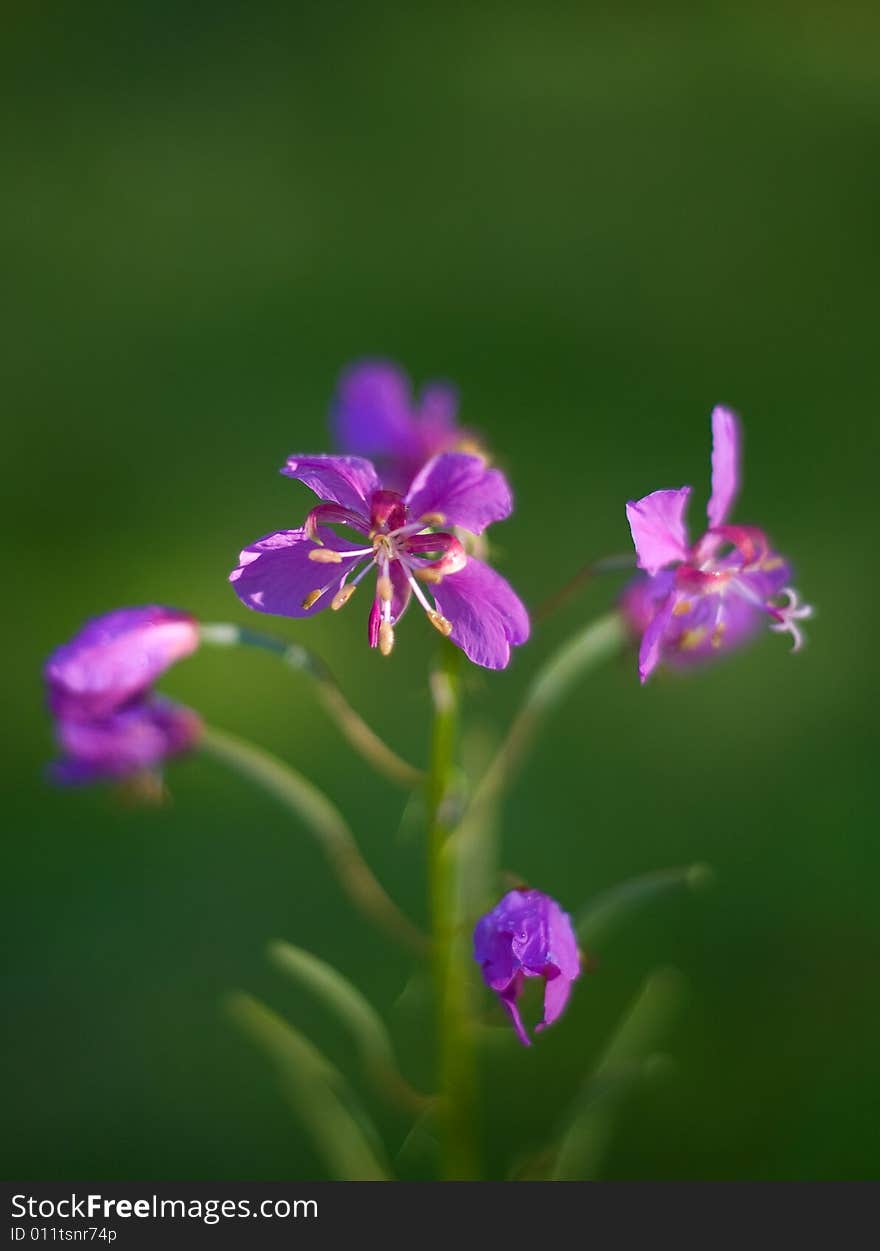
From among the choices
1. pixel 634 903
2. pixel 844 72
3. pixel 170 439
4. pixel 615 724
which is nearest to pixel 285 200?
pixel 170 439

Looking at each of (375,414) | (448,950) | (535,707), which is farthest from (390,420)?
(448,950)

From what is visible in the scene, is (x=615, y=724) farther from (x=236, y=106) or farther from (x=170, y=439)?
(x=236, y=106)

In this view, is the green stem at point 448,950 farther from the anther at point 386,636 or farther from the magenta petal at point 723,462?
the magenta petal at point 723,462

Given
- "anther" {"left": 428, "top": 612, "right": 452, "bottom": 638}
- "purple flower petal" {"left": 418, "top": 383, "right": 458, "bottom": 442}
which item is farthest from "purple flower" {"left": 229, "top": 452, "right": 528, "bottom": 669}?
"purple flower petal" {"left": 418, "top": 383, "right": 458, "bottom": 442}

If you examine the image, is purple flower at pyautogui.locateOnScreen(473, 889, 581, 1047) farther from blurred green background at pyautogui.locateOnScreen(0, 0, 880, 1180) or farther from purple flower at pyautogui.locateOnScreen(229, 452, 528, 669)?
blurred green background at pyautogui.locateOnScreen(0, 0, 880, 1180)

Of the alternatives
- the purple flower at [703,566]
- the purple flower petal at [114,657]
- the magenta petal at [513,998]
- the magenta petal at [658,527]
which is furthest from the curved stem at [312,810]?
the magenta petal at [658,527]

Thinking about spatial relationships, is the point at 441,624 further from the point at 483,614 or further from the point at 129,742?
the point at 129,742
